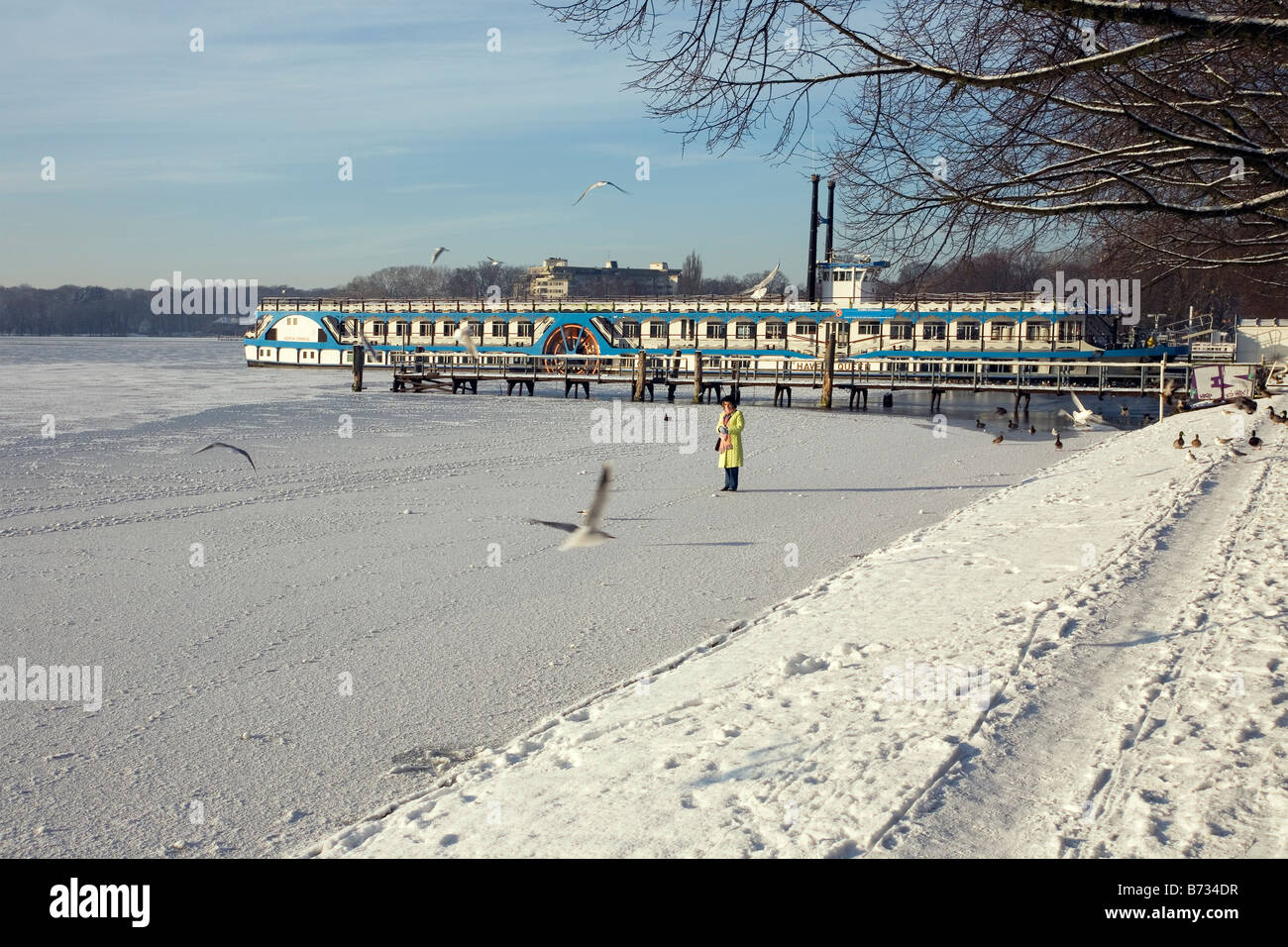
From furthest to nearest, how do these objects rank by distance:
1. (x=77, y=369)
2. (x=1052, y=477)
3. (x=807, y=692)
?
1. (x=77, y=369)
2. (x=1052, y=477)
3. (x=807, y=692)

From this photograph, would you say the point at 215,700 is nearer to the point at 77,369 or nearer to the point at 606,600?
the point at 606,600

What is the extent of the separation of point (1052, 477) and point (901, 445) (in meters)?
7.65

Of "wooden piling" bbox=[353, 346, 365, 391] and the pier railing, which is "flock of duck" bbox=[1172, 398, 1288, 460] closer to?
the pier railing

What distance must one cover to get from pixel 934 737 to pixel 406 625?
474 cm

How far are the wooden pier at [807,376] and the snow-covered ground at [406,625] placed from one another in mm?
20358

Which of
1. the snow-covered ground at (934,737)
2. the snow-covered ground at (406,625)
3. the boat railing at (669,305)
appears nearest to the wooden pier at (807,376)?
the boat railing at (669,305)

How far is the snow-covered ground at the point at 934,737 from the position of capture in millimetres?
4359

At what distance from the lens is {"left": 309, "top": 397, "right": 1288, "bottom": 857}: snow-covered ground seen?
4359mm

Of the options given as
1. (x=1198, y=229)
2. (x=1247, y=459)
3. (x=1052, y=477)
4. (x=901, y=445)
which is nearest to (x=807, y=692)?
(x=1198, y=229)

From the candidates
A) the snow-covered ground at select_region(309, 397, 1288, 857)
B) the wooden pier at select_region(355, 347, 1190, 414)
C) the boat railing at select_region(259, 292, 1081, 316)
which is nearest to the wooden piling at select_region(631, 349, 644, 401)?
the wooden pier at select_region(355, 347, 1190, 414)

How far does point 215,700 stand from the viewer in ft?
22.1
